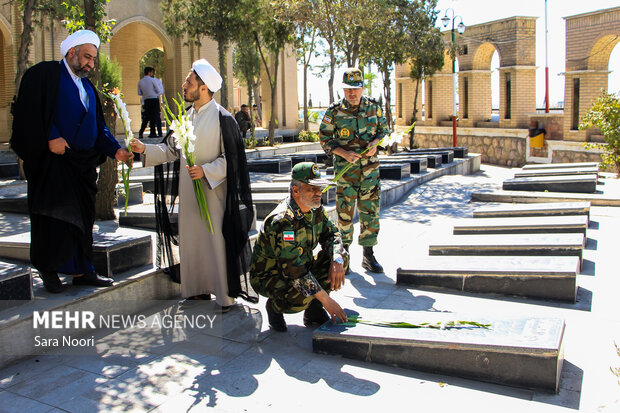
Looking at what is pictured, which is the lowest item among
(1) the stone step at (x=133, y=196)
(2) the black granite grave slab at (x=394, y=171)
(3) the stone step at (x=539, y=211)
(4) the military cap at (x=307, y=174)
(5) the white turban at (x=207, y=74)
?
(3) the stone step at (x=539, y=211)

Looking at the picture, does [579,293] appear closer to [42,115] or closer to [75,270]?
[75,270]

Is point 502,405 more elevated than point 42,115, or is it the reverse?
point 42,115

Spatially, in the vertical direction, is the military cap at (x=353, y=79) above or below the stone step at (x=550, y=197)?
above

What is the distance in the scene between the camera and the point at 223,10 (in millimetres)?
16109

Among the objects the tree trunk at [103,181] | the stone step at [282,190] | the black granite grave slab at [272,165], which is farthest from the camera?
the black granite grave slab at [272,165]

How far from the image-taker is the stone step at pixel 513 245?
18.7ft

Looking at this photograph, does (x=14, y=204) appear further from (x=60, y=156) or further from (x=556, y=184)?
(x=556, y=184)

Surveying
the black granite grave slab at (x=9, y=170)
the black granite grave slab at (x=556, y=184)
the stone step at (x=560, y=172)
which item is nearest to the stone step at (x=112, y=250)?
the black granite grave slab at (x=9, y=170)

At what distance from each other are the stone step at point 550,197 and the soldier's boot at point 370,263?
437 cm

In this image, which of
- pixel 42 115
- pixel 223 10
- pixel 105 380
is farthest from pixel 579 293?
pixel 223 10

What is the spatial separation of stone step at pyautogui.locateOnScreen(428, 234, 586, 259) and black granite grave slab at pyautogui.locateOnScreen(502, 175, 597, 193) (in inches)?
154

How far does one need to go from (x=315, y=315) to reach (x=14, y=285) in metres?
2.03

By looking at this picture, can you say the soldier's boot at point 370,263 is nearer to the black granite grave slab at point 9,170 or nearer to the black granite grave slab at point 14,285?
the black granite grave slab at point 14,285

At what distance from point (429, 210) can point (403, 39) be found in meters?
9.66
